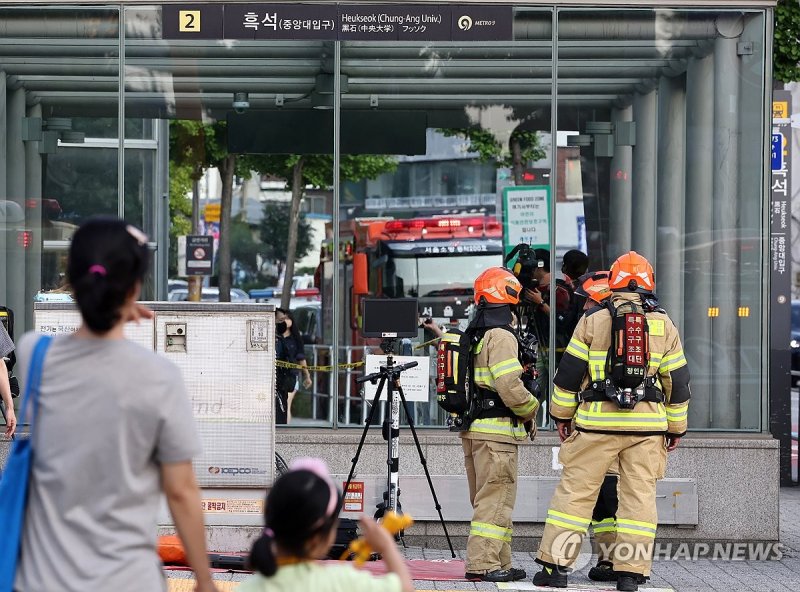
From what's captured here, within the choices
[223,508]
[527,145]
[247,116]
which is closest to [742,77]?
[527,145]

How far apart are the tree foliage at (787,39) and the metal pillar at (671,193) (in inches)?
45.9

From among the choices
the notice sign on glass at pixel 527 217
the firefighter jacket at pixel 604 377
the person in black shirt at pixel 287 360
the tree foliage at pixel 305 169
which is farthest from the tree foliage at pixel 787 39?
the person in black shirt at pixel 287 360

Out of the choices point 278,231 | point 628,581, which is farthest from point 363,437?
point 278,231

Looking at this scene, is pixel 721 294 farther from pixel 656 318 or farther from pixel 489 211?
pixel 489 211

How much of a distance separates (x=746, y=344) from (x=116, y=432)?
766cm

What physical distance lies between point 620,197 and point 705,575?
3827mm

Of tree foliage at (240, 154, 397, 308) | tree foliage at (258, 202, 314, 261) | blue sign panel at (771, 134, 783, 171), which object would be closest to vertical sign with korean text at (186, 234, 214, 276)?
tree foliage at (240, 154, 397, 308)

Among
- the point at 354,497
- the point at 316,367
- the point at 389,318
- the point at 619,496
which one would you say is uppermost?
the point at 389,318

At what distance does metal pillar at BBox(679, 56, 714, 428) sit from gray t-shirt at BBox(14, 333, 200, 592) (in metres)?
7.54

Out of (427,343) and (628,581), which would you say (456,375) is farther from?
(427,343)

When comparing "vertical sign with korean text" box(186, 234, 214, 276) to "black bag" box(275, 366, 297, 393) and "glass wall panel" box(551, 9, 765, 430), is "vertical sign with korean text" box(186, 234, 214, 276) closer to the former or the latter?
"black bag" box(275, 366, 297, 393)

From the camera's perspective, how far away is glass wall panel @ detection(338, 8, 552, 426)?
10.8 metres

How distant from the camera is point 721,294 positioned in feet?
34.0

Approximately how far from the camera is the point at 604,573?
27.2ft
